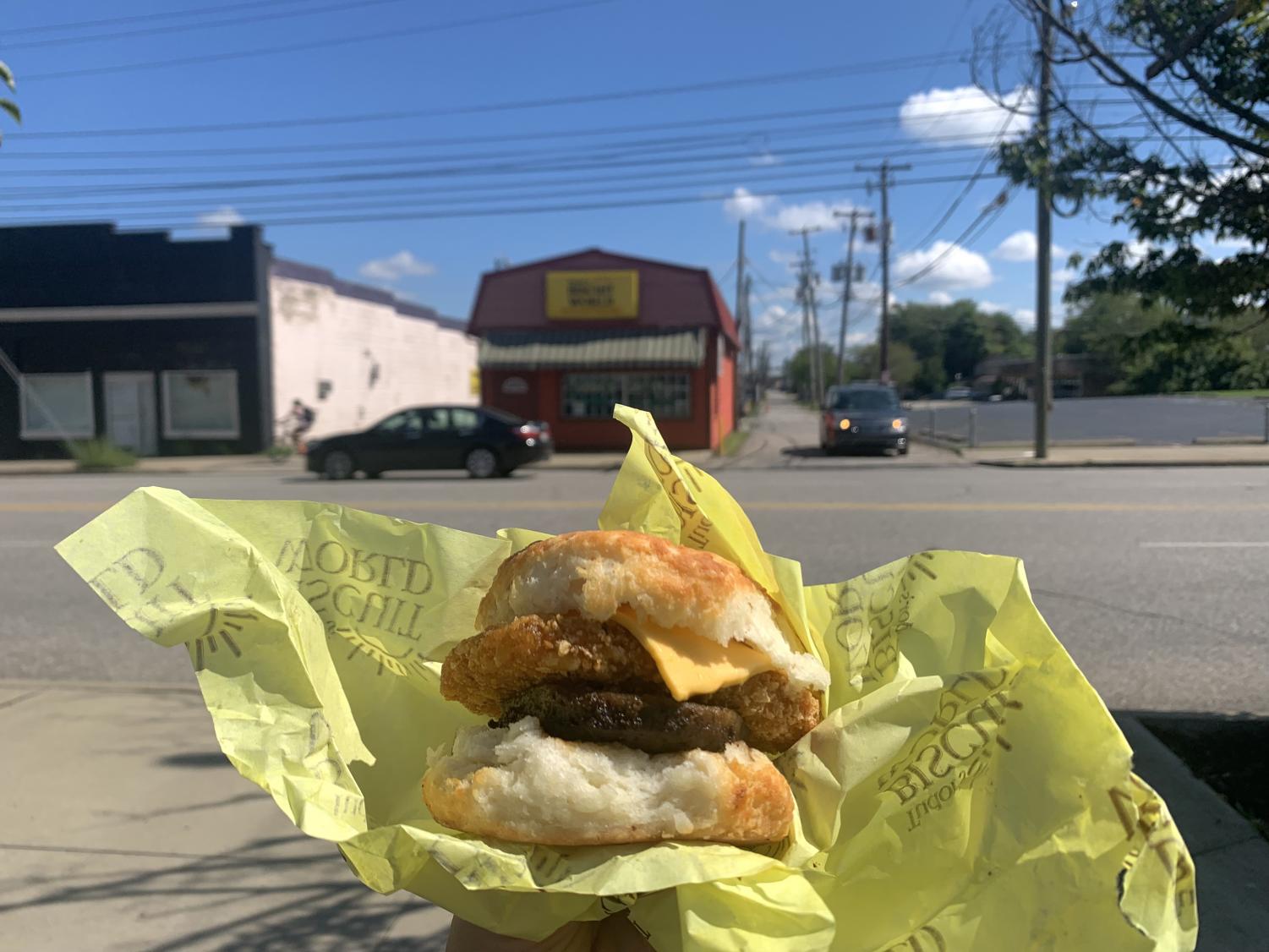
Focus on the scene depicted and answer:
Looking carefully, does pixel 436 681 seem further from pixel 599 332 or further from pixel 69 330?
pixel 69 330

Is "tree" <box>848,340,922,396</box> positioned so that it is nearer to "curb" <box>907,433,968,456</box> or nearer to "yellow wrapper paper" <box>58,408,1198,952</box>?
"curb" <box>907,433,968,456</box>

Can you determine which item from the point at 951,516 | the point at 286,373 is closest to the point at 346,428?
the point at 286,373

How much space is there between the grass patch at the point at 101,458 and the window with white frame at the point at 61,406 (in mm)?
3394

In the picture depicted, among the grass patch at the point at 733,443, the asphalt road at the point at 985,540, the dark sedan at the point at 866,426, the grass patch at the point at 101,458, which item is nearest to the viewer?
the asphalt road at the point at 985,540

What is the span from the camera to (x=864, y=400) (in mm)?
23578

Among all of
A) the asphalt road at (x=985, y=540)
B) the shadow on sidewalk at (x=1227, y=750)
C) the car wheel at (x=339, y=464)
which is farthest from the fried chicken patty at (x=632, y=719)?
the car wheel at (x=339, y=464)

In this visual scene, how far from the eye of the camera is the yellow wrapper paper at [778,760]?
4.13 feet

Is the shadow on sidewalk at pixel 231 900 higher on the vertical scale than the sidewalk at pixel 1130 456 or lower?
lower

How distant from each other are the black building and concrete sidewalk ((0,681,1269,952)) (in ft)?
75.7

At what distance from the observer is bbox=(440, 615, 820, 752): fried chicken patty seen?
139 centimetres

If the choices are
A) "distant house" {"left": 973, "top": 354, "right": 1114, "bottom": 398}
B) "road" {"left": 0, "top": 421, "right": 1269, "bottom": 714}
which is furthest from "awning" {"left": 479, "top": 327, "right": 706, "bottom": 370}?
"distant house" {"left": 973, "top": 354, "right": 1114, "bottom": 398}

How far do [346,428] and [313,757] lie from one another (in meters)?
29.6

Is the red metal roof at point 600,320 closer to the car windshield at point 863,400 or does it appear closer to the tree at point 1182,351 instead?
the car windshield at point 863,400

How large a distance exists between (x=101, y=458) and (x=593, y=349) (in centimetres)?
1284
